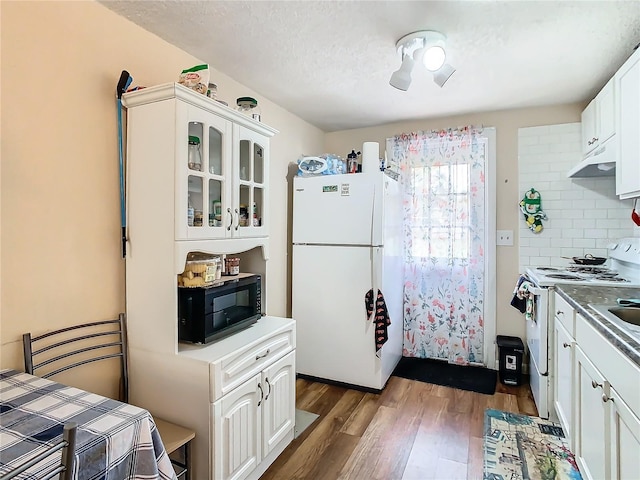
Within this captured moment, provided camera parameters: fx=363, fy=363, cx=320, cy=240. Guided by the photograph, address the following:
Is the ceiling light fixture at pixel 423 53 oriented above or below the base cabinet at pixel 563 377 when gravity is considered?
above

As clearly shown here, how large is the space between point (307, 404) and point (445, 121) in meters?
2.74

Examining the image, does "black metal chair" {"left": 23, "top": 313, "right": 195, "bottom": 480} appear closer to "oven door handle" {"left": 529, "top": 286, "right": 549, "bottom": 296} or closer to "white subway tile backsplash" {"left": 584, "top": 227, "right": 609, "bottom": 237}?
"oven door handle" {"left": 529, "top": 286, "right": 549, "bottom": 296}

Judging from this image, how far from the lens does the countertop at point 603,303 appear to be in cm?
117

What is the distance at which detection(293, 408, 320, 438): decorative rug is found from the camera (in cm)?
230

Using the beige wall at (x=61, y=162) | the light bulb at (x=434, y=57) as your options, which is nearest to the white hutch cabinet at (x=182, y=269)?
the beige wall at (x=61, y=162)

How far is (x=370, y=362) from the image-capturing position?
285 centimetres

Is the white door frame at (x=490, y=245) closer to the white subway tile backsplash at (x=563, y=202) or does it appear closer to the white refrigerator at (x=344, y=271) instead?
the white subway tile backsplash at (x=563, y=202)

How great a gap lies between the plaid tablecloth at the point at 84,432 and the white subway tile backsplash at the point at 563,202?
3.11 metres

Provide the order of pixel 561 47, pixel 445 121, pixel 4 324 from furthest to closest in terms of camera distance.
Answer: pixel 445 121 → pixel 561 47 → pixel 4 324

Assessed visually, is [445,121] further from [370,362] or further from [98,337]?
[98,337]

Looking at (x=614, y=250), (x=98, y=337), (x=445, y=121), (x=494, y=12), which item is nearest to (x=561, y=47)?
(x=494, y=12)

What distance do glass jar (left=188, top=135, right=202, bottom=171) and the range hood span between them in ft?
7.81

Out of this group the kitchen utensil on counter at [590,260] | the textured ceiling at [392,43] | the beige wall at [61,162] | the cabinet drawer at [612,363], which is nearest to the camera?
the cabinet drawer at [612,363]

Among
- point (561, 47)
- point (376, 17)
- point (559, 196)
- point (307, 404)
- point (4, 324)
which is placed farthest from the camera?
point (559, 196)
